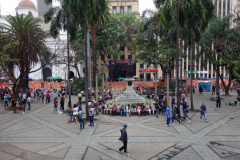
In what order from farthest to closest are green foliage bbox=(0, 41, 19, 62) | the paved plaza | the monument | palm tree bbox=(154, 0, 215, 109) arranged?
1. the monument
2. green foliage bbox=(0, 41, 19, 62)
3. palm tree bbox=(154, 0, 215, 109)
4. the paved plaza

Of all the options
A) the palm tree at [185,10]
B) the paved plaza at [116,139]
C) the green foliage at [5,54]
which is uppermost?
the palm tree at [185,10]

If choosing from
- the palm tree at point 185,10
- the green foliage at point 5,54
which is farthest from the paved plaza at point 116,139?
the palm tree at point 185,10

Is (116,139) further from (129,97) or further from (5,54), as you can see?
(5,54)

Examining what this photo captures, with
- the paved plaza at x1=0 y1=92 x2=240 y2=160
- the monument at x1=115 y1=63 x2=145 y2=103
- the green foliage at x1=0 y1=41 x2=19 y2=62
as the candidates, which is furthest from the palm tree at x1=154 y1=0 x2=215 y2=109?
the green foliage at x1=0 y1=41 x2=19 y2=62

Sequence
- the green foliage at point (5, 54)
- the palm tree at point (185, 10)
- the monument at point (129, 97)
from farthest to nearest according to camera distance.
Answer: the monument at point (129, 97) < the green foliage at point (5, 54) < the palm tree at point (185, 10)

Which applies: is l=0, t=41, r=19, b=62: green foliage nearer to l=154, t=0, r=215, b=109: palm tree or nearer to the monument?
the monument

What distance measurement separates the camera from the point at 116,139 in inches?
469

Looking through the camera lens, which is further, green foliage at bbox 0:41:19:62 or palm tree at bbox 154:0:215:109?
green foliage at bbox 0:41:19:62

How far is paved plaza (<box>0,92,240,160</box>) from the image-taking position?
384 inches

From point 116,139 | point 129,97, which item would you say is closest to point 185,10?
point 129,97

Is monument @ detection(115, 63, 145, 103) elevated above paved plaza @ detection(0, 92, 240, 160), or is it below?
above

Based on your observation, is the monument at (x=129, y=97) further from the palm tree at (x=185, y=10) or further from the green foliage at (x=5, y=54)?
the green foliage at (x=5, y=54)

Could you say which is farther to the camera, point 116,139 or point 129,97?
point 129,97

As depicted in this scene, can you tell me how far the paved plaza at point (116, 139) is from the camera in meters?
9.77
